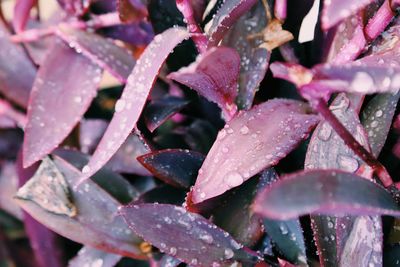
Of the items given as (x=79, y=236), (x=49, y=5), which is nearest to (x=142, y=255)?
(x=79, y=236)

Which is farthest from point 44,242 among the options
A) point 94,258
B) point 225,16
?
point 225,16

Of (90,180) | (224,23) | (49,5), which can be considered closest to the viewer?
(224,23)

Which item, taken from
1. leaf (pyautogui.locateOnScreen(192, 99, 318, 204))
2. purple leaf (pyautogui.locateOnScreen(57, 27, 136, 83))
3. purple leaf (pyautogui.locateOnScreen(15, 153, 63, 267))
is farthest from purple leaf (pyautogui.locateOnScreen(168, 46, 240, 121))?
purple leaf (pyautogui.locateOnScreen(15, 153, 63, 267))

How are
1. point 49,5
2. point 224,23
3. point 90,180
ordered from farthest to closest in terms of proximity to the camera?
point 49,5 → point 90,180 → point 224,23

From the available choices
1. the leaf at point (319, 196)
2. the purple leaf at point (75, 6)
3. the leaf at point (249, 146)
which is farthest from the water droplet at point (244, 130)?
the purple leaf at point (75, 6)

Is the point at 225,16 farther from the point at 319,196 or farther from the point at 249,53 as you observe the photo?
the point at 319,196

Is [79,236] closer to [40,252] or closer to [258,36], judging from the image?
[40,252]

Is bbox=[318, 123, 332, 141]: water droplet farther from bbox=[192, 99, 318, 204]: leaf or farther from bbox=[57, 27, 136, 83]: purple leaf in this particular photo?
bbox=[57, 27, 136, 83]: purple leaf
